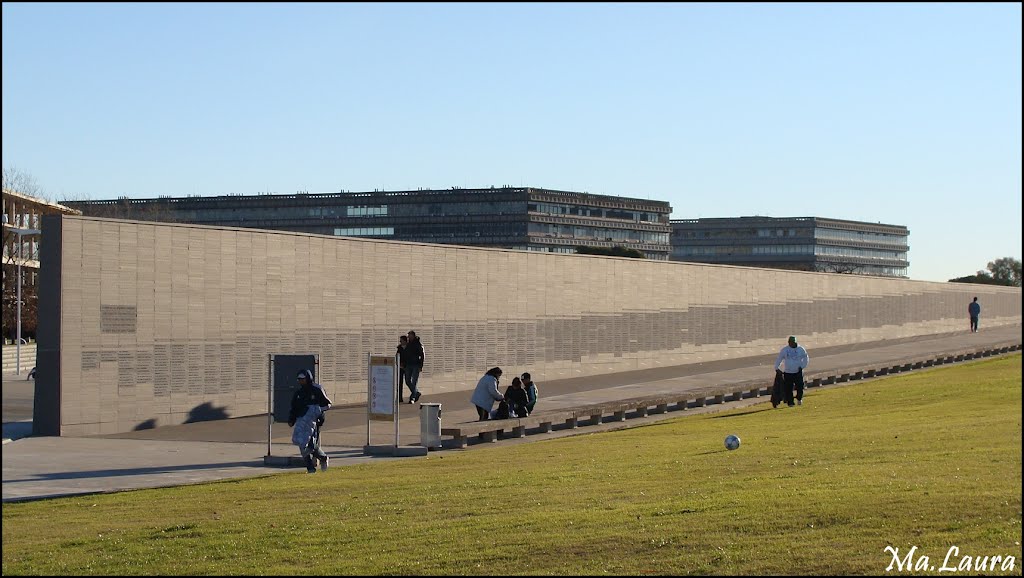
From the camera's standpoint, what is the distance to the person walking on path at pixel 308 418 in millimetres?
18750

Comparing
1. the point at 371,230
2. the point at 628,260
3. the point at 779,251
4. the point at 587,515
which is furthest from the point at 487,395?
the point at 779,251

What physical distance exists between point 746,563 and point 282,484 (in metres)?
8.72

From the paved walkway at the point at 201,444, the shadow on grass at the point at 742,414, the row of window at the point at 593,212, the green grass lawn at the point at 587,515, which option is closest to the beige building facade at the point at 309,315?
the paved walkway at the point at 201,444

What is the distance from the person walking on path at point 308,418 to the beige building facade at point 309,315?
755 centimetres

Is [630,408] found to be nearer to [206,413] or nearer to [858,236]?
[206,413]

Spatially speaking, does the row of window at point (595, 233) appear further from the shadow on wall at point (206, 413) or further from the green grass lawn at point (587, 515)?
the green grass lawn at point (587, 515)

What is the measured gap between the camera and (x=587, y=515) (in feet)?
40.8

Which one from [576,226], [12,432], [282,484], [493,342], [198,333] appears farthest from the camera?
[576,226]

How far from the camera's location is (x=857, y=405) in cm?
2806

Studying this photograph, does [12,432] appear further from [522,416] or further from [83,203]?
A: [83,203]

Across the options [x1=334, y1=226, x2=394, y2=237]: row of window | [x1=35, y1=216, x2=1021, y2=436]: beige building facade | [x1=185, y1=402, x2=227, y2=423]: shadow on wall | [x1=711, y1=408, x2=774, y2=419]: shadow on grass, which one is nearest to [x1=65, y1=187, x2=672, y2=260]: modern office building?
[x1=334, y1=226, x2=394, y2=237]: row of window

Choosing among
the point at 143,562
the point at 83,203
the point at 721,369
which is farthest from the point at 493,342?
the point at 83,203

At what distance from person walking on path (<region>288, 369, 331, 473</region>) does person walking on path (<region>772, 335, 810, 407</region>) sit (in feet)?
42.8

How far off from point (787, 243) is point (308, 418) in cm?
16193
